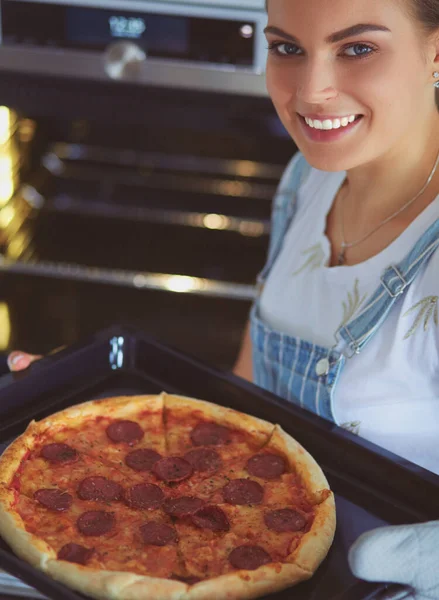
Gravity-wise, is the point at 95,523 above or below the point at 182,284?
above

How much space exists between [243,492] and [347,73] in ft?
2.79

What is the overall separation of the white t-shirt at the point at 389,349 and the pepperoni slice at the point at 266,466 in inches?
7.7

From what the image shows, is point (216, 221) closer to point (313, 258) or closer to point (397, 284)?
point (313, 258)

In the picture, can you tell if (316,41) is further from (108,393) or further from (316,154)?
(108,393)

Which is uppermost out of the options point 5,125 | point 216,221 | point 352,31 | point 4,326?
point 352,31

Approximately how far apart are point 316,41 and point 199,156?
1859 mm

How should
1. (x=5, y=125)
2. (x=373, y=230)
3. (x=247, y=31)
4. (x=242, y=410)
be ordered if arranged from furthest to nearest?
(x=5, y=125) < (x=247, y=31) < (x=373, y=230) < (x=242, y=410)

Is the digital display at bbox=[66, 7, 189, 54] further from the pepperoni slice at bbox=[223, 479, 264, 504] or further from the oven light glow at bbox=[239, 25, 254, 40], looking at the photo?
the pepperoni slice at bbox=[223, 479, 264, 504]

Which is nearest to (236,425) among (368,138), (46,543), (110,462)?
(110,462)

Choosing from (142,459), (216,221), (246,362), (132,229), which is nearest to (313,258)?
(246,362)

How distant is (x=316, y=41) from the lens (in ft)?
5.70

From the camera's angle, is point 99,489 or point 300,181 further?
point 300,181

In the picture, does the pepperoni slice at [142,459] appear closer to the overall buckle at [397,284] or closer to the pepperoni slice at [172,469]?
the pepperoni slice at [172,469]

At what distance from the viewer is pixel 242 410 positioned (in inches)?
78.2
